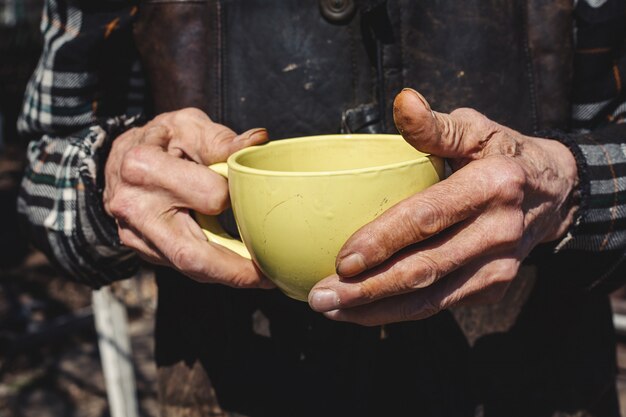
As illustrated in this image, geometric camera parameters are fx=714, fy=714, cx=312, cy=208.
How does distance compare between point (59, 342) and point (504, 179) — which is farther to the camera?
point (59, 342)

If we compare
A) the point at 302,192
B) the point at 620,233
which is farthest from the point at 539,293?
the point at 302,192

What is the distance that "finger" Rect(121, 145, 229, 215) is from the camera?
2.42ft

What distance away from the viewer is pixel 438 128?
2.15 ft

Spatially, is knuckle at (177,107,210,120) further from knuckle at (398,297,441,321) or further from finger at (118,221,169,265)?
knuckle at (398,297,441,321)

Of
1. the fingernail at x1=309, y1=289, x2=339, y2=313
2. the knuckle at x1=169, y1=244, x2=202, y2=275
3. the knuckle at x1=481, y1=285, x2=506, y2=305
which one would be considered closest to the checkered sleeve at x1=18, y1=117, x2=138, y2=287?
the knuckle at x1=169, y1=244, x2=202, y2=275

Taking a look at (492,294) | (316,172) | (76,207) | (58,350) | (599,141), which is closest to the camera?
(316,172)

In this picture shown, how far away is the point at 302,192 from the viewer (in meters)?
0.62

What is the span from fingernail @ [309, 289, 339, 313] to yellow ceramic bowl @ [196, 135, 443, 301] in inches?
0.7

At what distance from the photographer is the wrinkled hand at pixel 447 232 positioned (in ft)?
2.08

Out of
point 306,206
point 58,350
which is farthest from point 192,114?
point 58,350

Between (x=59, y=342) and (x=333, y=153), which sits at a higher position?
(x=333, y=153)

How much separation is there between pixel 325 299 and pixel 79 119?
538 millimetres

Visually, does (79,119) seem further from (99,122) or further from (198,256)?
(198,256)

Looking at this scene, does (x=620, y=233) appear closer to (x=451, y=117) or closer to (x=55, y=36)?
(x=451, y=117)
